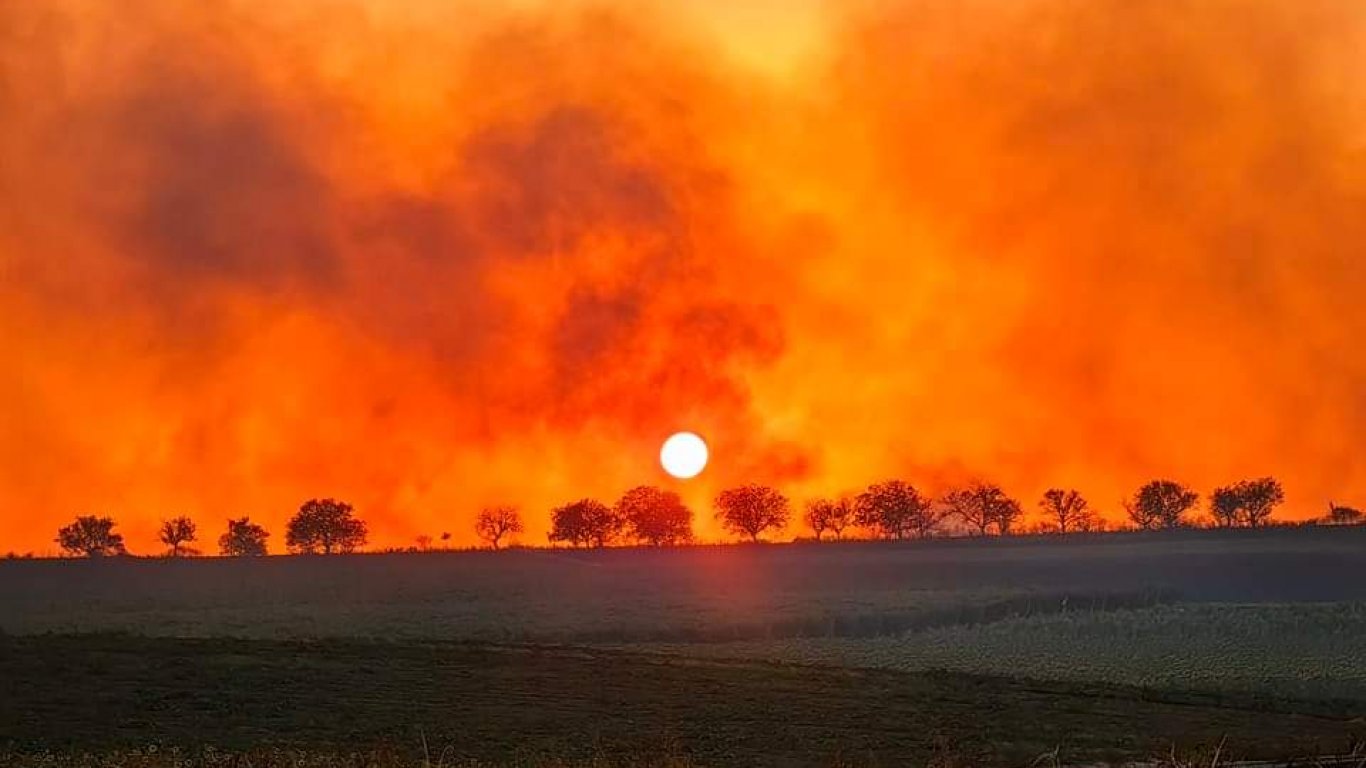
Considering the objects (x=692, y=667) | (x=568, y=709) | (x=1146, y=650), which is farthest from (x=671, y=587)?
(x=568, y=709)

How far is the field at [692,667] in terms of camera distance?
1538 inches

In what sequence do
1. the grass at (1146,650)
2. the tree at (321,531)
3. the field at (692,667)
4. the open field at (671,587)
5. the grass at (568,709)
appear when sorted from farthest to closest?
the tree at (321,531) → the open field at (671,587) → the grass at (1146,650) → the field at (692,667) → the grass at (568,709)

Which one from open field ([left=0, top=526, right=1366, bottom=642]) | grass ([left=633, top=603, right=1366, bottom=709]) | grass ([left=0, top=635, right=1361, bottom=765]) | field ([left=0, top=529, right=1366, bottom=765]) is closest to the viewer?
grass ([left=0, top=635, right=1361, bottom=765])

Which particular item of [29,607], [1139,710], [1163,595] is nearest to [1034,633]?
[1139,710]

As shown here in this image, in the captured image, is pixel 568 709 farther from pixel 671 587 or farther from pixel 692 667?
pixel 671 587

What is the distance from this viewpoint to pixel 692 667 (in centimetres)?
5350

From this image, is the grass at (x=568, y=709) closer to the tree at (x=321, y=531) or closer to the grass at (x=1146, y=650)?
the grass at (x=1146, y=650)

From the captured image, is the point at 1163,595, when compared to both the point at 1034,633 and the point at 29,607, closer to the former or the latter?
the point at 1034,633

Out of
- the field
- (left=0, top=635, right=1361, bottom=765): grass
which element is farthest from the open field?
(left=0, top=635, right=1361, bottom=765): grass

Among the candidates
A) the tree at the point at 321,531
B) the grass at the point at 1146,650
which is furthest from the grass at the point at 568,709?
the tree at the point at 321,531

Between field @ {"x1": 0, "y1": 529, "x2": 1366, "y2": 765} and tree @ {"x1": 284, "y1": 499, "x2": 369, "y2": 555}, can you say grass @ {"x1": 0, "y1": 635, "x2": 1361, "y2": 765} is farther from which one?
tree @ {"x1": 284, "y1": 499, "x2": 369, "y2": 555}

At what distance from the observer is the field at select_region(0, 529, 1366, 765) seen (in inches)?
1538

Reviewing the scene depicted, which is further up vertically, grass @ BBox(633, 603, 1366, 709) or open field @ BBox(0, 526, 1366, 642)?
open field @ BBox(0, 526, 1366, 642)

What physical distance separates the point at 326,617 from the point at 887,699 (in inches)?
1799
